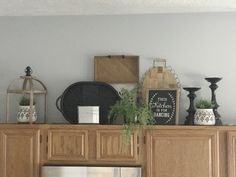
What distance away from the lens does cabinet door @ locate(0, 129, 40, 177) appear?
9.16 feet

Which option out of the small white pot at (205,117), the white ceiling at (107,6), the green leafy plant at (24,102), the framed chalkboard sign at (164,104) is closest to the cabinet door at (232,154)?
the small white pot at (205,117)

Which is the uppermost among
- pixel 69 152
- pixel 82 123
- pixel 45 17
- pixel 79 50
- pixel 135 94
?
pixel 45 17

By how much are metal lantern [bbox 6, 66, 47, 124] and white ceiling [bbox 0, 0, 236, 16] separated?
47cm

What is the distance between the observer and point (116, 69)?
308 cm

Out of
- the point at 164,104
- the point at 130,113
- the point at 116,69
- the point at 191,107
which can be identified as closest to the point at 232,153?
the point at 191,107

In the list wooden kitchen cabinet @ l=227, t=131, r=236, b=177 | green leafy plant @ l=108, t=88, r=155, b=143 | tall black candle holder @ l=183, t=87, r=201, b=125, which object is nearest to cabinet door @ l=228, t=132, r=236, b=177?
wooden kitchen cabinet @ l=227, t=131, r=236, b=177

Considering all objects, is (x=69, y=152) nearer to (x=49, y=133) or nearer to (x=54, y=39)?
(x=49, y=133)

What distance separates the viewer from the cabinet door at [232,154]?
2652 mm

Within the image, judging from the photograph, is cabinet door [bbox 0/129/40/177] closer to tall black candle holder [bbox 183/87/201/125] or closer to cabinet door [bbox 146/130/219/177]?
cabinet door [bbox 146/130/219/177]

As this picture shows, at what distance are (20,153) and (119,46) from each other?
1123 millimetres

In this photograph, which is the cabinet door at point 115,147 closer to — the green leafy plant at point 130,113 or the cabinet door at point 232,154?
the green leafy plant at point 130,113

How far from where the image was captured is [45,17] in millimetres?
3170

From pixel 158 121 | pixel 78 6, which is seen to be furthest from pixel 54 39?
pixel 158 121

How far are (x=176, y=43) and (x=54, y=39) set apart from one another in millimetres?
988
